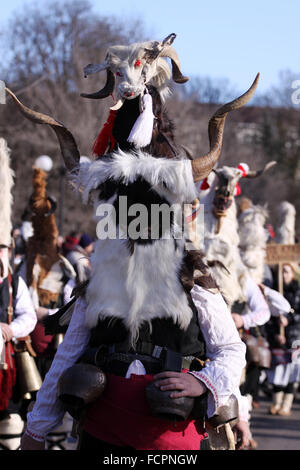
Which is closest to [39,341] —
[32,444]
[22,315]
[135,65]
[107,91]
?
[22,315]

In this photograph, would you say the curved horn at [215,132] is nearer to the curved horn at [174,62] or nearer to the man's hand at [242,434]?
the curved horn at [174,62]

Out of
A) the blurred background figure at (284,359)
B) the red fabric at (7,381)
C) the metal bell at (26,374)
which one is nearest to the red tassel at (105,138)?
the red fabric at (7,381)

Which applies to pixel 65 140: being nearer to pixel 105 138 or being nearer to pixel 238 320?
pixel 105 138

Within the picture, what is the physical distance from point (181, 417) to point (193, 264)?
0.61 meters

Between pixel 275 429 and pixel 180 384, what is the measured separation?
21.8ft

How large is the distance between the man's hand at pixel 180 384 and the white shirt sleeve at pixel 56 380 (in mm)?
420

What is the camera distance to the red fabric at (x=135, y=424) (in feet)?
9.00

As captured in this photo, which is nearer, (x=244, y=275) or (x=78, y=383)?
(x=78, y=383)

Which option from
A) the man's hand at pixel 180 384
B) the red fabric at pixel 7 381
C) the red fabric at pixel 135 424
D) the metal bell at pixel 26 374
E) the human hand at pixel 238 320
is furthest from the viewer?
the human hand at pixel 238 320

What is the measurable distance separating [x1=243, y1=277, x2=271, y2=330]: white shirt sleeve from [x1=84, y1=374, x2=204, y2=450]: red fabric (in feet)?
12.2

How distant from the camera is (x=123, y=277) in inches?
110

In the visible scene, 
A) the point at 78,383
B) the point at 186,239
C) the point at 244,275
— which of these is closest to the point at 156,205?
the point at 186,239

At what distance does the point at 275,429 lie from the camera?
8.88 metres
